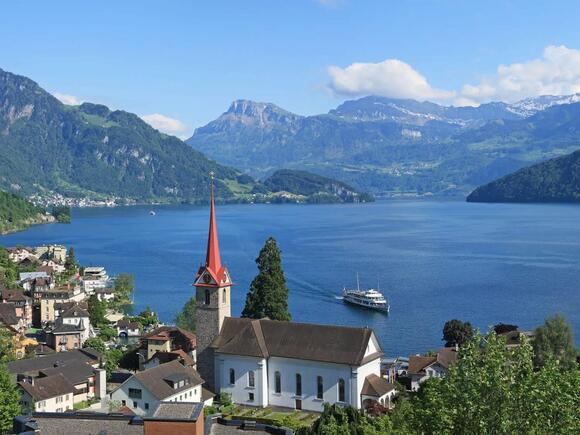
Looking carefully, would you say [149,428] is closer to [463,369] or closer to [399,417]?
[463,369]

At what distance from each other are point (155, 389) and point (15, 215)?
159 meters

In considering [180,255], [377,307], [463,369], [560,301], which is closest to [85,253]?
[180,255]

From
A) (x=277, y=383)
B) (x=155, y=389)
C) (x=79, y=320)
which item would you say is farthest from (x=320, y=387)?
(x=79, y=320)

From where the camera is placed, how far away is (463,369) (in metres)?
13.9

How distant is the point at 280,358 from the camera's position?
3559cm

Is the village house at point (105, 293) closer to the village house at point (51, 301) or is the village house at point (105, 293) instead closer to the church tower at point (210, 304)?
the village house at point (51, 301)

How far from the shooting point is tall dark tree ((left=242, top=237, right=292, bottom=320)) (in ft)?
153

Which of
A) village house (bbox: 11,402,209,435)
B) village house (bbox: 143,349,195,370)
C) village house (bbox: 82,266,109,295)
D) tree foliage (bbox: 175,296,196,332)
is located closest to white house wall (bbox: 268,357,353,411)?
village house (bbox: 143,349,195,370)

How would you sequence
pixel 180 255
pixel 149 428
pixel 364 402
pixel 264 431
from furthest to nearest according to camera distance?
pixel 180 255
pixel 364 402
pixel 264 431
pixel 149 428

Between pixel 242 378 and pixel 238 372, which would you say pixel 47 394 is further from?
pixel 242 378

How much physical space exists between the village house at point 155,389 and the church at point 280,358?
6.87 ft

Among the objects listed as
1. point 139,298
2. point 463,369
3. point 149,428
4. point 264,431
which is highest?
point 463,369

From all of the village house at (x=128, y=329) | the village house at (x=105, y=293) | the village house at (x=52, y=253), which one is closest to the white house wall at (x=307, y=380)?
the village house at (x=128, y=329)

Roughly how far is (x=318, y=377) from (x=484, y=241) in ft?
319
